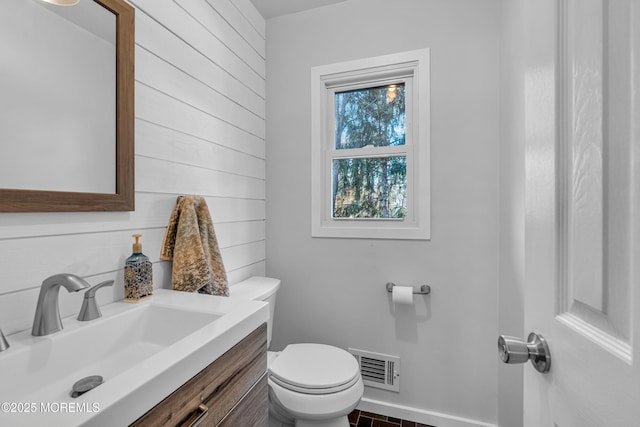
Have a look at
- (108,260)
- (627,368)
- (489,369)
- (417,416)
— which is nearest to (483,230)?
(489,369)

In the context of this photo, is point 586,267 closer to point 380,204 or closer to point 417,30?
point 380,204

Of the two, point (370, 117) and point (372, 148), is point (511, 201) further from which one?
point (370, 117)

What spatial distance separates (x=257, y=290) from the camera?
1547 millimetres

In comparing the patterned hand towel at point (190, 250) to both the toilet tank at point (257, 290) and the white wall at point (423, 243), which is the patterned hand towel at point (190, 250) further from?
the white wall at point (423, 243)

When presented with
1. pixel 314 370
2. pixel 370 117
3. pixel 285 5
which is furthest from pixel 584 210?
pixel 285 5

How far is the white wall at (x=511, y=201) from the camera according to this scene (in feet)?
4.01

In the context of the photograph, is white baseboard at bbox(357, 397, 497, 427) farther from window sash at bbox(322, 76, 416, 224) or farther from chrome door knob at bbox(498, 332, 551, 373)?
chrome door knob at bbox(498, 332, 551, 373)

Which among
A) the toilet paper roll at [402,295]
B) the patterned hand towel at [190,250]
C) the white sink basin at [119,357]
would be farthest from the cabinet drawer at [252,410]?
the toilet paper roll at [402,295]

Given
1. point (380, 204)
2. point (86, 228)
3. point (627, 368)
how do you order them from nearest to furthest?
point (627, 368), point (86, 228), point (380, 204)

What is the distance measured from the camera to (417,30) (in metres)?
1.67

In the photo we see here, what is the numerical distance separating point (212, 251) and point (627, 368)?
4.15 ft

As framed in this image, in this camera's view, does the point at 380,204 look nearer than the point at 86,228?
No

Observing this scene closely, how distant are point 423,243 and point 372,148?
639mm

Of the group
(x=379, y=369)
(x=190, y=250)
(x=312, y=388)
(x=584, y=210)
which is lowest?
(x=379, y=369)
